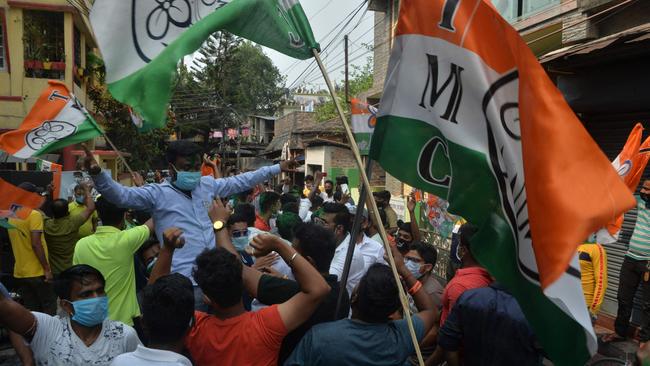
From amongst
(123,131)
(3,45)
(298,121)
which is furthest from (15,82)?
(298,121)

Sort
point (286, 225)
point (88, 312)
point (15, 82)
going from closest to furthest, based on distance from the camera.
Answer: point (88, 312)
point (286, 225)
point (15, 82)

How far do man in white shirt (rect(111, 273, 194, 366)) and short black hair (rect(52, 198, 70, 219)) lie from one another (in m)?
4.31

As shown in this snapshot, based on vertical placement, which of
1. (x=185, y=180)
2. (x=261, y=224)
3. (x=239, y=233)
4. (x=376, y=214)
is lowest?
(x=261, y=224)

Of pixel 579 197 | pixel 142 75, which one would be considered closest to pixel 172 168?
pixel 142 75

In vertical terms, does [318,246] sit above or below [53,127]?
below

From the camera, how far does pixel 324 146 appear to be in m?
25.1

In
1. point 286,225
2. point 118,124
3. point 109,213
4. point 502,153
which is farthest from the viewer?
point 118,124

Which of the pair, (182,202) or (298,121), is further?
(298,121)

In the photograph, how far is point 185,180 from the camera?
3.99m

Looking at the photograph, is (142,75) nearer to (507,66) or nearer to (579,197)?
(507,66)

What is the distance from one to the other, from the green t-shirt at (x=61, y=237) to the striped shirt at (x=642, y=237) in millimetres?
6120

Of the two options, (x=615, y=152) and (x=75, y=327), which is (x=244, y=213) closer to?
(x=75, y=327)

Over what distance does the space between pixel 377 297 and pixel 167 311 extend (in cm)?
96

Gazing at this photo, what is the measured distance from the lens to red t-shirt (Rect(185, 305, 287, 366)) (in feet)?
8.30
